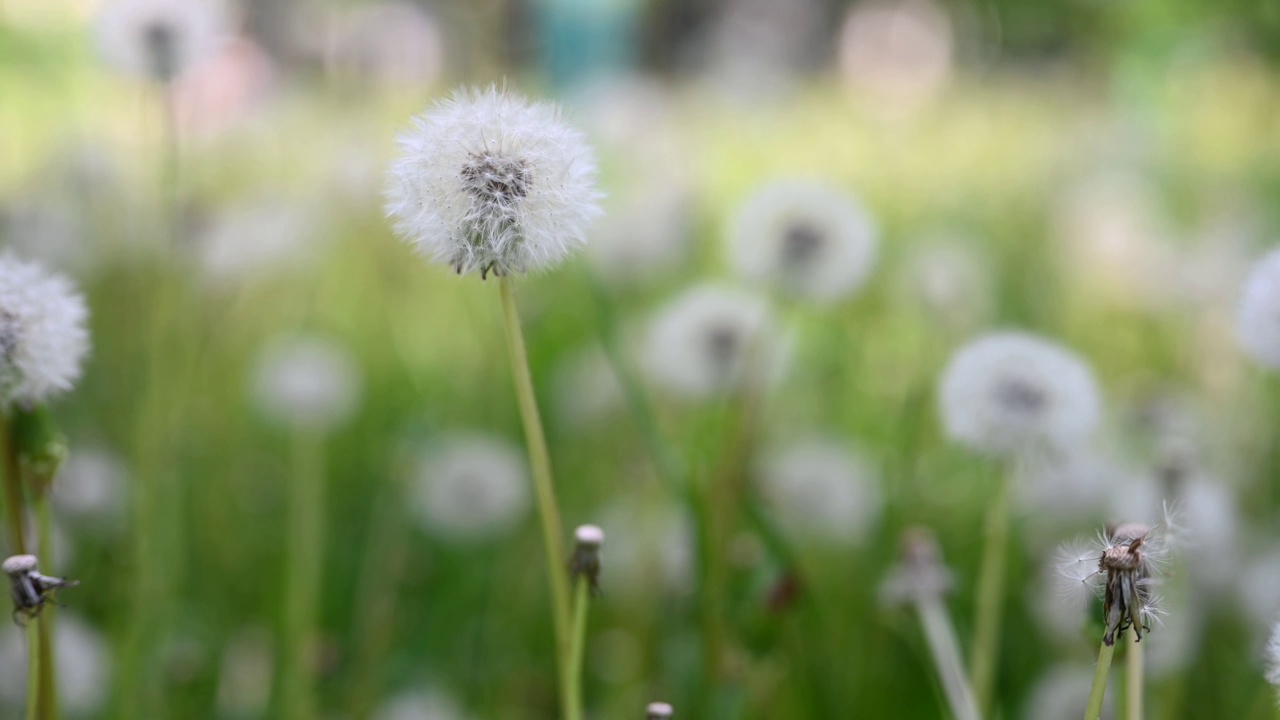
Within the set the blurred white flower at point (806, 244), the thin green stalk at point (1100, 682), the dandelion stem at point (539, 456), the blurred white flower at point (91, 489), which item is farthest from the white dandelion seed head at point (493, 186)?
the blurred white flower at point (91, 489)

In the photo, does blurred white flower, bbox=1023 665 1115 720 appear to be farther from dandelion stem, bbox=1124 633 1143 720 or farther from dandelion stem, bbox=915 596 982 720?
dandelion stem, bbox=1124 633 1143 720

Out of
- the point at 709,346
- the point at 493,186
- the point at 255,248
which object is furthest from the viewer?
the point at 255,248

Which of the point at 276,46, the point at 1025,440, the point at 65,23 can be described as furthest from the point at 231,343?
the point at 276,46

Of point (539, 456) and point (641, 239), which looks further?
point (641, 239)

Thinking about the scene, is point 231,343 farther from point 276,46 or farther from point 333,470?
point 276,46

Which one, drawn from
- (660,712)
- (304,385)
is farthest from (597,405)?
(660,712)

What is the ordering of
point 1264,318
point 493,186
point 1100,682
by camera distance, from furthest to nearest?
point 1264,318
point 493,186
point 1100,682

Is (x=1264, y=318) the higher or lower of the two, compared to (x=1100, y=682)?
higher

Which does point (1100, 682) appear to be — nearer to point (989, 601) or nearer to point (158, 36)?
point (989, 601)

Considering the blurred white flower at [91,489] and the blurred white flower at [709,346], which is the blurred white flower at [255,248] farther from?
the blurred white flower at [709,346]
